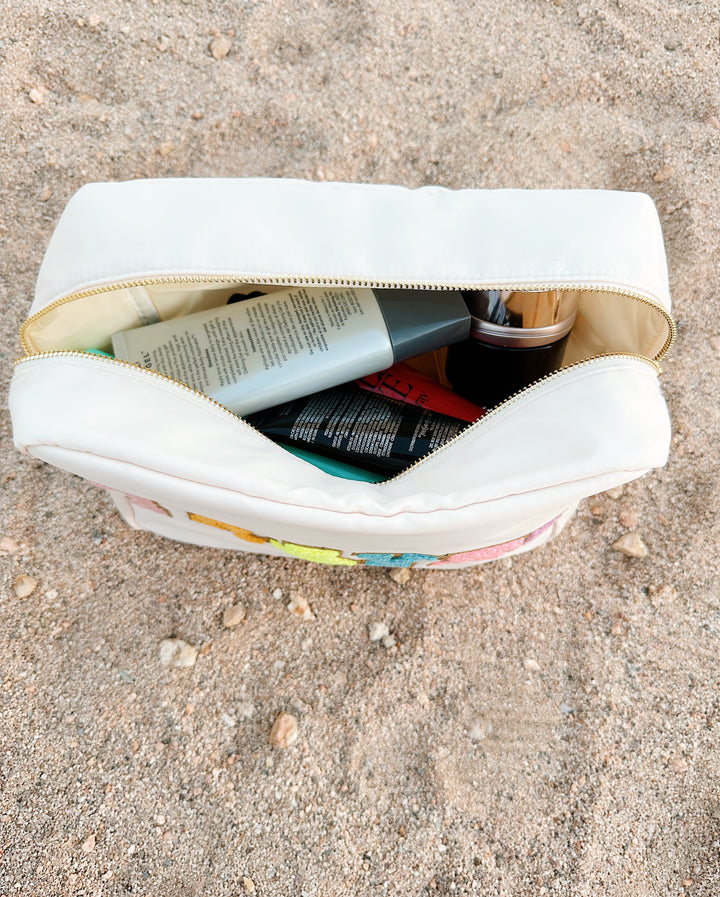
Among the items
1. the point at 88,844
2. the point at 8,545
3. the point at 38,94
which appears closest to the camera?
the point at 88,844

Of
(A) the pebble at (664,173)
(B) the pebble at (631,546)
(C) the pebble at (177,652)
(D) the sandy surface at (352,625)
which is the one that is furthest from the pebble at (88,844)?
(A) the pebble at (664,173)

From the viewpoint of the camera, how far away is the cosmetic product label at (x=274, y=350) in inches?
22.9

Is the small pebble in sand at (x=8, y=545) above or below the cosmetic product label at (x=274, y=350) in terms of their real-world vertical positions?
below

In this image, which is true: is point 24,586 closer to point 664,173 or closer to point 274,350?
point 274,350

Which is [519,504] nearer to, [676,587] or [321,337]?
[321,337]

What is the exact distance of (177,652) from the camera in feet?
2.27

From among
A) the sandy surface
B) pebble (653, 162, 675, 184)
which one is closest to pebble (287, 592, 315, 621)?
the sandy surface

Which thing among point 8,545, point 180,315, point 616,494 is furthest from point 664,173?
point 8,545

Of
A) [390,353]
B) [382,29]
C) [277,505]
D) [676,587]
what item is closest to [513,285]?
[390,353]

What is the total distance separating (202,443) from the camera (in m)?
0.50

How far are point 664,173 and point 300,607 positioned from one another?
769mm

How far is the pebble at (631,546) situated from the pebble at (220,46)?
865 millimetres

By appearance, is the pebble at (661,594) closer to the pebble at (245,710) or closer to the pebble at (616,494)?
the pebble at (616,494)

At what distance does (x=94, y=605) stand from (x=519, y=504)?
486 mm
